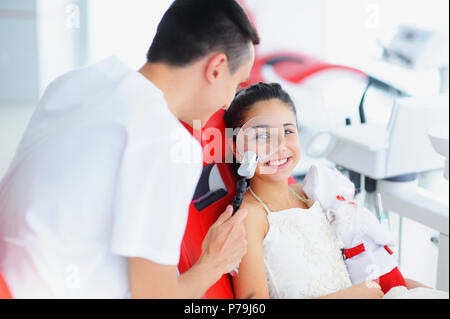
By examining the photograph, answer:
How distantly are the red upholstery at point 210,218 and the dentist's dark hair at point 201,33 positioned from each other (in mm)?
275

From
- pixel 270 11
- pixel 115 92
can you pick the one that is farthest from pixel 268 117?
pixel 270 11

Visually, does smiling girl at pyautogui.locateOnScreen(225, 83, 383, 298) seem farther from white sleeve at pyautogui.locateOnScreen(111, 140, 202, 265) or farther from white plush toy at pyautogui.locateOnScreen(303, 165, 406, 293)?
white sleeve at pyautogui.locateOnScreen(111, 140, 202, 265)

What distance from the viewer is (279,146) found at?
123 cm

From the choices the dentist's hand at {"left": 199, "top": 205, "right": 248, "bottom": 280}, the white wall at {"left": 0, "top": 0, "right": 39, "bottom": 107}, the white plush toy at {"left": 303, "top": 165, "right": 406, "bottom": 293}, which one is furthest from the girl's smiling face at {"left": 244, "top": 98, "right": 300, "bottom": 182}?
the white wall at {"left": 0, "top": 0, "right": 39, "bottom": 107}

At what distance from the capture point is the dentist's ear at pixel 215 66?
92 cm

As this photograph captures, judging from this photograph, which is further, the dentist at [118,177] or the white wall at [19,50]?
the white wall at [19,50]

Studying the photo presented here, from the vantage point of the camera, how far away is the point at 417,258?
2180mm

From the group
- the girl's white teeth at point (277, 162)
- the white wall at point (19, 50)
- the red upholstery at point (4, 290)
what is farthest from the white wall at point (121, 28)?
the red upholstery at point (4, 290)

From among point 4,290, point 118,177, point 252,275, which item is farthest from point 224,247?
point 4,290

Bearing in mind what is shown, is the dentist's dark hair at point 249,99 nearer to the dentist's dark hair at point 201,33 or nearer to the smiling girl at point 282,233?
Result: the smiling girl at point 282,233

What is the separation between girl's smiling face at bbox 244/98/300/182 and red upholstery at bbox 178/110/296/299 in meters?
0.08

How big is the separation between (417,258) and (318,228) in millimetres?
1133

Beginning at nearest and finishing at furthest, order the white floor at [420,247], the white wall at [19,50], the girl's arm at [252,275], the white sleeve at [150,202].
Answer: the white sleeve at [150,202]
the girl's arm at [252,275]
the white floor at [420,247]
the white wall at [19,50]

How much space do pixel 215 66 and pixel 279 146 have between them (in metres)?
0.36
